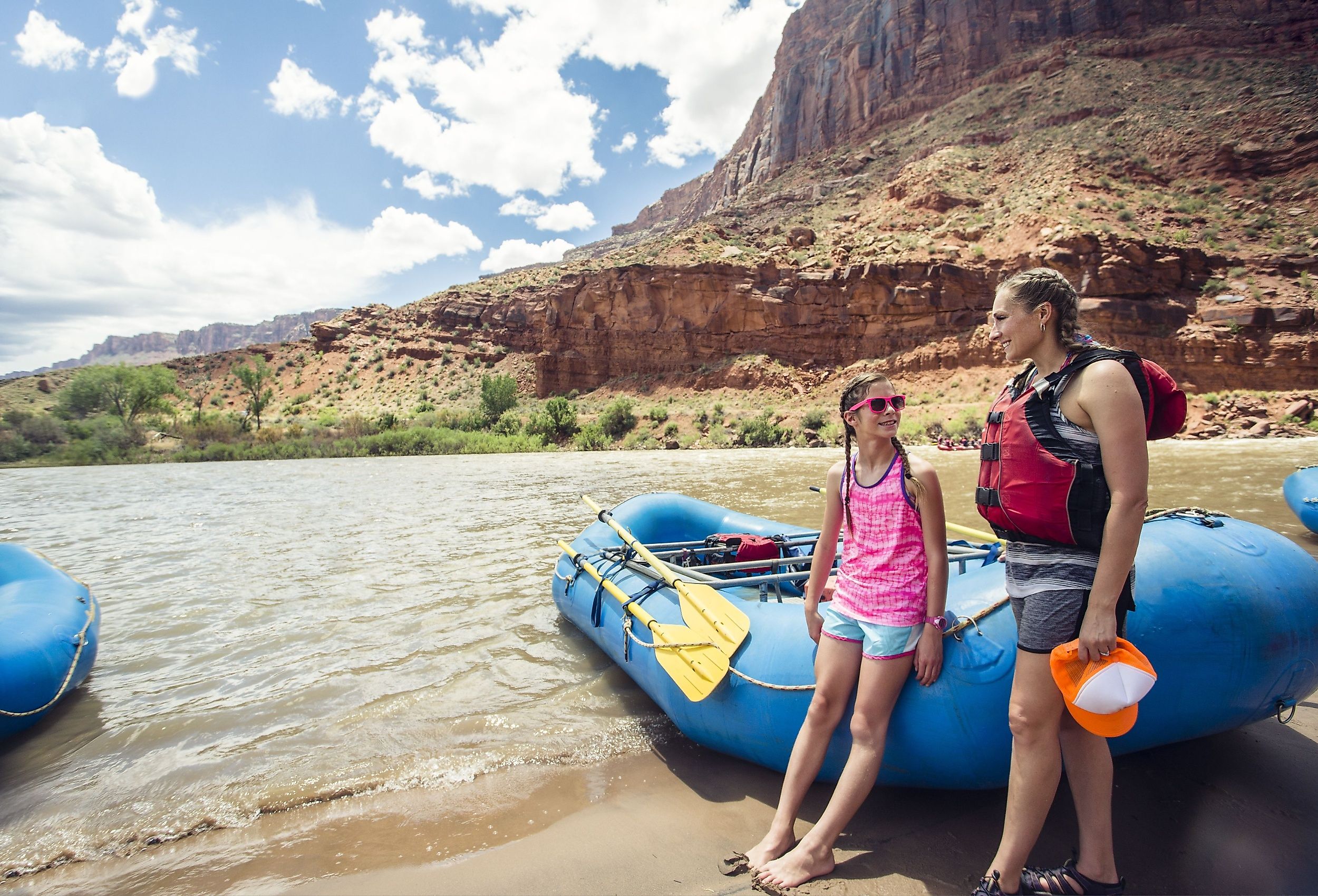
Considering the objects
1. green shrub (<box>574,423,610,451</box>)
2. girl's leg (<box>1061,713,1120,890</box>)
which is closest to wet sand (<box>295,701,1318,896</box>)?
girl's leg (<box>1061,713,1120,890</box>)

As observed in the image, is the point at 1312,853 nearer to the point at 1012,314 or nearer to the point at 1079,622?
the point at 1079,622

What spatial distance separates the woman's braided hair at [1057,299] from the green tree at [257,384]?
36218 mm

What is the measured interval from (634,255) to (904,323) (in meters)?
21.3

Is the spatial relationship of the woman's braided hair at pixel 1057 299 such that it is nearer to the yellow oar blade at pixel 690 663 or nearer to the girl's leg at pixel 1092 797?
the girl's leg at pixel 1092 797

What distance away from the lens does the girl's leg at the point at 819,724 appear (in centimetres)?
212

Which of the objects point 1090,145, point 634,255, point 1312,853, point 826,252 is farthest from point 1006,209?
point 1312,853

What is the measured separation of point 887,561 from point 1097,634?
0.68 metres

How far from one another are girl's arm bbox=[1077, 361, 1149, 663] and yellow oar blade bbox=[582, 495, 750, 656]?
1.50 m

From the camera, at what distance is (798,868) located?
6.44 ft

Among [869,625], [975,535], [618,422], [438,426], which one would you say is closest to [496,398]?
[438,426]

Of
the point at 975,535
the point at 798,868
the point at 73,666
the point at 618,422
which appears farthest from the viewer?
the point at 618,422

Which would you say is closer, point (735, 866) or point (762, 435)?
point (735, 866)

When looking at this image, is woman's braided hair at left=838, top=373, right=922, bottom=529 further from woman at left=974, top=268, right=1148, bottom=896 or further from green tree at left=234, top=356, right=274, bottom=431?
green tree at left=234, top=356, right=274, bottom=431

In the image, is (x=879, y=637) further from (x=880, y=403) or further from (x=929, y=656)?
(x=880, y=403)
